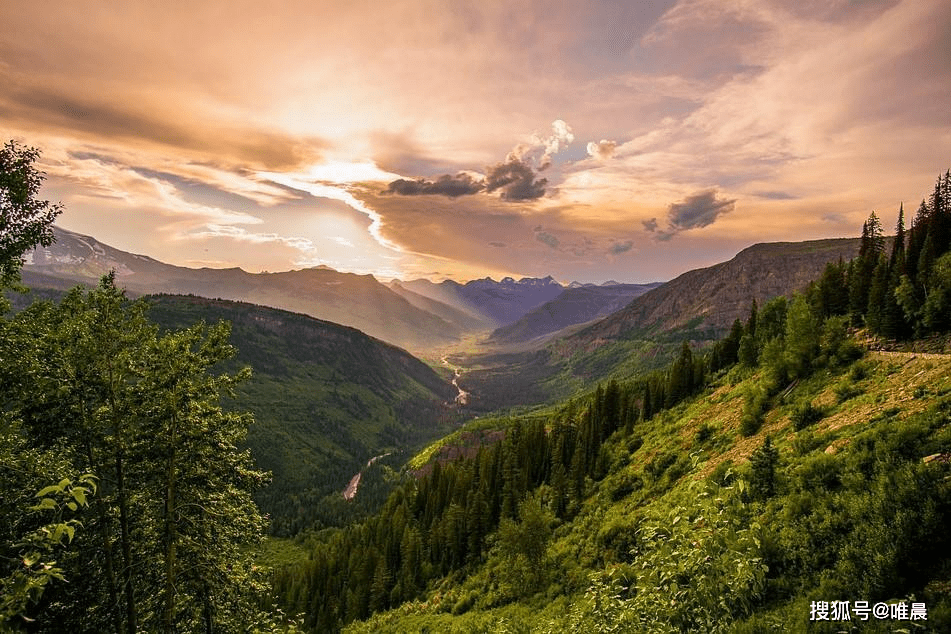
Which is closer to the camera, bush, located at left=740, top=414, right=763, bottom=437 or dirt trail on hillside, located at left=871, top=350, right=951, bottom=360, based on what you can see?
dirt trail on hillside, located at left=871, top=350, right=951, bottom=360

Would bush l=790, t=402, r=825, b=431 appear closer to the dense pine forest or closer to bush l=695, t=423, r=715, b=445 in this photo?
the dense pine forest

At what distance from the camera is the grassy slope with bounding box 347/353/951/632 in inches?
816

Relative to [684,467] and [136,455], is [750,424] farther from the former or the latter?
[136,455]

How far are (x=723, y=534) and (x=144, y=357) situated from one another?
68.3 feet

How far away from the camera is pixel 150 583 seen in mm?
16297

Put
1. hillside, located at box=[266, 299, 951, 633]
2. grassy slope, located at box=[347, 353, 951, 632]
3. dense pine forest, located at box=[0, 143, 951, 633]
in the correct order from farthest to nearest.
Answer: grassy slope, located at box=[347, 353, 951, 632] < hillside, located at box=[266, 299, 951, 633] < dense pine forest, located at box=[0, 143, 951, 633]

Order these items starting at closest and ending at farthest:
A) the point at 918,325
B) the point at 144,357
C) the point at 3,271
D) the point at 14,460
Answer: the point at 14,460
the point at 3,271
the point at 144,357
the point at 918,325

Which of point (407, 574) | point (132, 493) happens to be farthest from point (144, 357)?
point (407, 574)

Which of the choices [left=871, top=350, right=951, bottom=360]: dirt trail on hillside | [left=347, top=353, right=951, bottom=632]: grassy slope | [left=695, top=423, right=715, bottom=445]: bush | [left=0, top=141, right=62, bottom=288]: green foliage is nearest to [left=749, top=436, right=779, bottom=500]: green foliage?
[left=347, top=353, right=951, bottom=632]: grassy slope

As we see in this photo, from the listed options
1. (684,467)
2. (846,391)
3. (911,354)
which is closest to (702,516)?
(846,391)

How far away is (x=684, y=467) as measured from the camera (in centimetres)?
4206

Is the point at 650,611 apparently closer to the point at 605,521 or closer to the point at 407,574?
the point at 605,521

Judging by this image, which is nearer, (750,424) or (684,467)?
(750,424)

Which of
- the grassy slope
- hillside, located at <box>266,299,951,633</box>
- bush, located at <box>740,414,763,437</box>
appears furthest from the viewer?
bush, located at <box>740,414,763,437</box>
